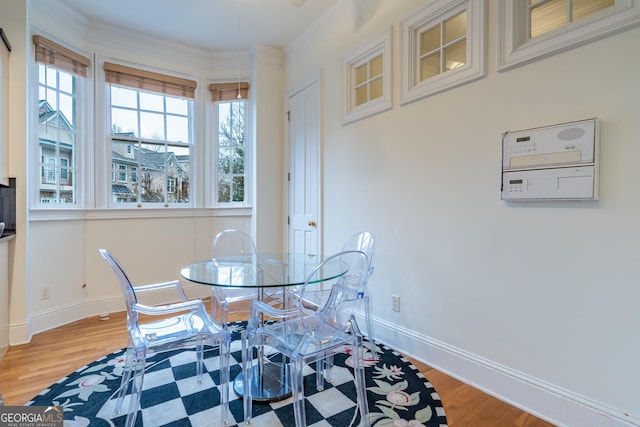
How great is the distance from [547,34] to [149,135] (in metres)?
3.75

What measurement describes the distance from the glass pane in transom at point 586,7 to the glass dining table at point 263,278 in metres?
1.84

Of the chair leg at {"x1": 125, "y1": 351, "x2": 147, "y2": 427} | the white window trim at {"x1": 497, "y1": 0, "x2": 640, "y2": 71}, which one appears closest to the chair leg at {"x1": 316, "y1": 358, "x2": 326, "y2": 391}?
the chair leg at {"x1": 125, "y1": 351, "x2": 147, "y2": 427}

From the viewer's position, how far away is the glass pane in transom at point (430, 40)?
2.24 metres

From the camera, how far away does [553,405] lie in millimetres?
1622

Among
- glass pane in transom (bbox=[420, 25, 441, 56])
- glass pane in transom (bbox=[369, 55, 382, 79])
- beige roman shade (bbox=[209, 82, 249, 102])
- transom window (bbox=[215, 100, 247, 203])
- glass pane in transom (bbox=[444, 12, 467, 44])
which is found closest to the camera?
glass pane in transom (bbox=[444, 12, 467, 44])

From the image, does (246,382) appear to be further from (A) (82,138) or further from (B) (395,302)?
(A) (82,138)

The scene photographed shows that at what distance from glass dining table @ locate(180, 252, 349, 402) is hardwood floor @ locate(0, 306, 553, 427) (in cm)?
96

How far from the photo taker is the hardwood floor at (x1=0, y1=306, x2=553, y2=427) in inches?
65.8

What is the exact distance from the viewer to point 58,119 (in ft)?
9.92

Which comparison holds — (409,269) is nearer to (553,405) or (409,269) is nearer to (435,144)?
(435,144)

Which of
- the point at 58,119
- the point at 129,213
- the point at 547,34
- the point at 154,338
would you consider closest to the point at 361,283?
the point at 154,338

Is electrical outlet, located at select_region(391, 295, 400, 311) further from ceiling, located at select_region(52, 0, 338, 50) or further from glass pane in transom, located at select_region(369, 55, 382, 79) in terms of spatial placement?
ceiling, located at select_region(52, 0, 338, 50)

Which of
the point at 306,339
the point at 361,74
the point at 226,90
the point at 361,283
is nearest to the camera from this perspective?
the point at 306,339

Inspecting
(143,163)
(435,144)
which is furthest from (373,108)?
(143,163)
